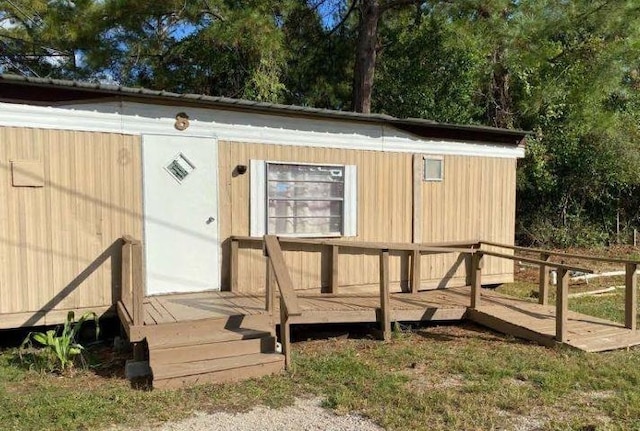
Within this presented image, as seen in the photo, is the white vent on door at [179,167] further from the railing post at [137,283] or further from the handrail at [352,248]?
the railing post at [137,283]

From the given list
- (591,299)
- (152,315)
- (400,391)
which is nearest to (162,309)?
(152,315)

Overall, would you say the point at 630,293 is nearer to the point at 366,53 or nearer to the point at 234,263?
the point at 234,263

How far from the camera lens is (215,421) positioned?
377cm

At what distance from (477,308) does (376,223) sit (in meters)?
1.63

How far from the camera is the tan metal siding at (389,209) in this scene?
6.16 metres

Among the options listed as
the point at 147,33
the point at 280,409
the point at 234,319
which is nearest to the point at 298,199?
the point at 234,319

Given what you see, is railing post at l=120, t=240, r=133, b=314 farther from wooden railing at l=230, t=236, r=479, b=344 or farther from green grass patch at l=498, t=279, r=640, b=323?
green grass patch at l=498, t=279, r=640, b=323

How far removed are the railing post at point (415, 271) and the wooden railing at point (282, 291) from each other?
8.72 feet

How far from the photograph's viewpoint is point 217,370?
4457mm

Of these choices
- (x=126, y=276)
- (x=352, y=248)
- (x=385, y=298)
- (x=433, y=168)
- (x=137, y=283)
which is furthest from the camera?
(x=433, y=168)

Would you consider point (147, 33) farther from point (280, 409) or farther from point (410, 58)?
point (280, 409)

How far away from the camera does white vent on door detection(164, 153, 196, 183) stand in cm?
580

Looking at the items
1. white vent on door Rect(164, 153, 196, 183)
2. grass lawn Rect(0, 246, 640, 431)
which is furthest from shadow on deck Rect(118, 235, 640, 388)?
white vent on door Rect(164, 153, 196, 183)

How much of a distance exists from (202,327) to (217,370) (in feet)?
1.55
